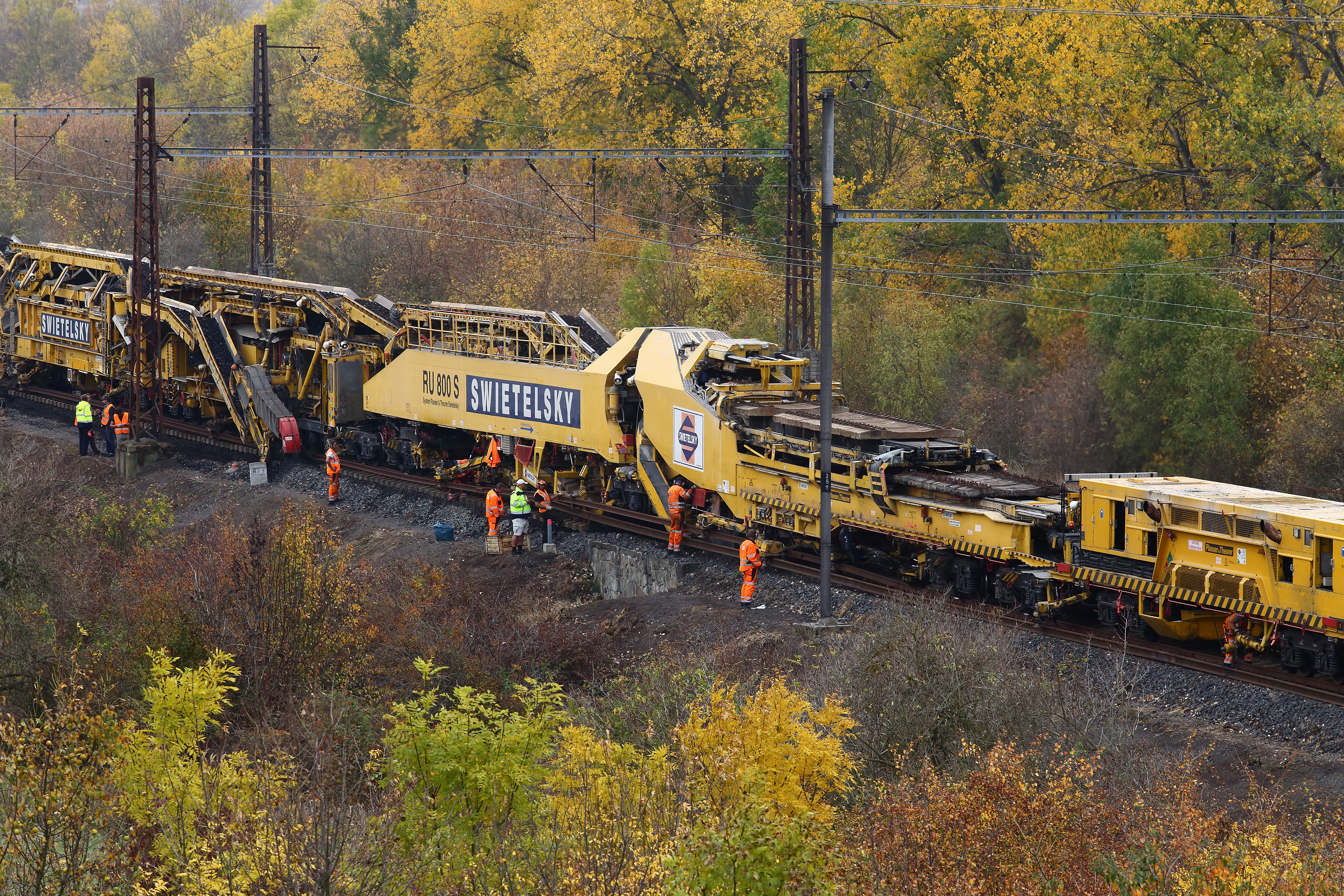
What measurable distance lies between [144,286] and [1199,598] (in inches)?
1050

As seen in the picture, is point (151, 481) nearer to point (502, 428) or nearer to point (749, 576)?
point (502, 428)

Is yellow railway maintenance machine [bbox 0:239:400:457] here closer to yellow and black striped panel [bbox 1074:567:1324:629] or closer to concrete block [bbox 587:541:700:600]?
concrete block [bbox 587:541:700:600]

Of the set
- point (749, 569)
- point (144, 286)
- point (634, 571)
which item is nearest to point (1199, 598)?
point (749, 569)

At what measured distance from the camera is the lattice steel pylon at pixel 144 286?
108 feet

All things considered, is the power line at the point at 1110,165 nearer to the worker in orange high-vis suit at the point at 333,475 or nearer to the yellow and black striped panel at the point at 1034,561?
the yellow and black striped panel at the point at 1034,561

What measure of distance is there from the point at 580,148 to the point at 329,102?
1854cm

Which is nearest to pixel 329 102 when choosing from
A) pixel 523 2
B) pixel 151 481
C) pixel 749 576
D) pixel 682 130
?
pixel 523 2

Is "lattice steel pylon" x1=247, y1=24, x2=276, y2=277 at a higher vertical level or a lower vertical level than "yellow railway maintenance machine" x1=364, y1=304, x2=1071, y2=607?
higher

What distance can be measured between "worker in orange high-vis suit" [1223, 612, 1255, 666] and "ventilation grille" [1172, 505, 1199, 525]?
1227 mm

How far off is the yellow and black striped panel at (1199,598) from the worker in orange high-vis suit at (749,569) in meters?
5.07

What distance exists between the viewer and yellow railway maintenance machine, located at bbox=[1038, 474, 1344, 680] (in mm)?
17062

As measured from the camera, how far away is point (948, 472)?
22.9 meters

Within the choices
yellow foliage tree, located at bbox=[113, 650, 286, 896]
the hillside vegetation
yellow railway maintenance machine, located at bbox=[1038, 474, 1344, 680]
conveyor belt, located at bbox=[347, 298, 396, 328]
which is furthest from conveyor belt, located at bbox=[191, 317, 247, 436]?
yellow railway maintenance machine, located at bbox=[1038, 474, 1344, 680]

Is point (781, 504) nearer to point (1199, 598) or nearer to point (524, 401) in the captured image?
point (524, 401)
